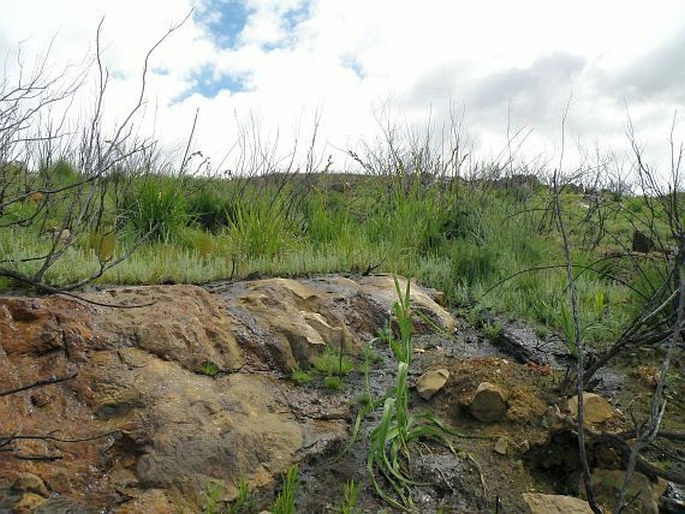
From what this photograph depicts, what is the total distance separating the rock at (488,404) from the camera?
354 cm

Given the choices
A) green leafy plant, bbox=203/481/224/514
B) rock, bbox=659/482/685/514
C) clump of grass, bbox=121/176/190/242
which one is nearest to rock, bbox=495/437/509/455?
rock, bbox=659/482/685/514

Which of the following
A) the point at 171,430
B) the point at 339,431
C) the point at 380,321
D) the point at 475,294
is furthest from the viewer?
the point at 475,294

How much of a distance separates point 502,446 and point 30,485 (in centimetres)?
217

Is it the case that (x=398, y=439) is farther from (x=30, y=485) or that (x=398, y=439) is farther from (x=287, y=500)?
(x=30, y=485)

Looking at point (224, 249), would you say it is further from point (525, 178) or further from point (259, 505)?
point (525, 178)

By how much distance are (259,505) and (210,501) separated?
0.76 ft

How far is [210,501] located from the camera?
2.57 meters

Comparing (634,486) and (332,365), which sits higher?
(332,365)

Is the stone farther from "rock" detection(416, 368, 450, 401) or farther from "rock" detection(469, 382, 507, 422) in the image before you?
"rock" detection(416, 368, 450, 401)

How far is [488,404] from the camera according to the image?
3.54m

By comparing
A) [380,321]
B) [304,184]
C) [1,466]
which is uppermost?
[304,184]

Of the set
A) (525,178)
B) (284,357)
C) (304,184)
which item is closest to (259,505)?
(284,357)

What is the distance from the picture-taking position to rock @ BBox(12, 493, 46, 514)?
2359 mm

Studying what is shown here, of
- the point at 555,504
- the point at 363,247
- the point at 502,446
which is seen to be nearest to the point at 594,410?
the point at 502,446
